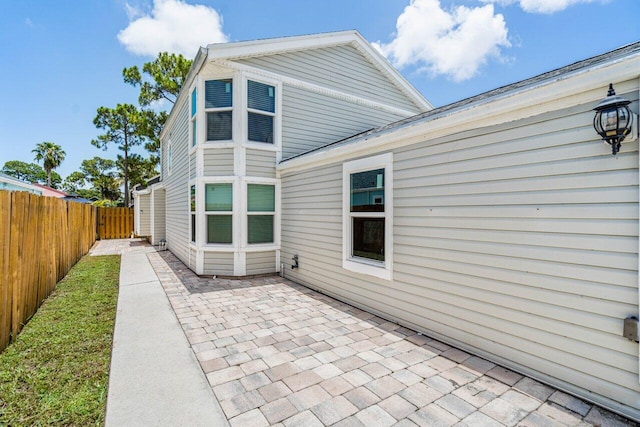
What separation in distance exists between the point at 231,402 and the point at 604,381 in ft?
9.68

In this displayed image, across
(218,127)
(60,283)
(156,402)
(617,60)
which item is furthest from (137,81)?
(617,60)

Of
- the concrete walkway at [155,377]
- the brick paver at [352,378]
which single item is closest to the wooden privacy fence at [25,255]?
the concrete walkway at [155,377]

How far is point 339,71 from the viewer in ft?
27.1

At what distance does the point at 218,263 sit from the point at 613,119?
22.7 feet

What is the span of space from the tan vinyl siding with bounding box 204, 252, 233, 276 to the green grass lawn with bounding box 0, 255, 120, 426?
6.83 feet

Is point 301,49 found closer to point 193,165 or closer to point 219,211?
point 193,165

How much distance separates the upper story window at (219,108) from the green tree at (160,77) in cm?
1088

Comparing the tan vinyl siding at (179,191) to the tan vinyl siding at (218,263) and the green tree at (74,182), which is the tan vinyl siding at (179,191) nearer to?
the tan vinyl siding at (218,263)

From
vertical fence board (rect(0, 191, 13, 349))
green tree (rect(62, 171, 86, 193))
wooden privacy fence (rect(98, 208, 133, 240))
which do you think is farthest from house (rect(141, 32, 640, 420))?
green tree (rect(62, 171, 86, 193))

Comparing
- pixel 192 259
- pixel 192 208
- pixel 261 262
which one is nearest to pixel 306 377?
pixel 261 262

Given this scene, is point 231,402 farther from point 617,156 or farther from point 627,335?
point 617,156

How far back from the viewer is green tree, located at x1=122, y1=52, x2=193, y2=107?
16078mm

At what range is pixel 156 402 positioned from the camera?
229 cm

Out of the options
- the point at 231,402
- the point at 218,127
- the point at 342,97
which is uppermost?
the point at 342,97
